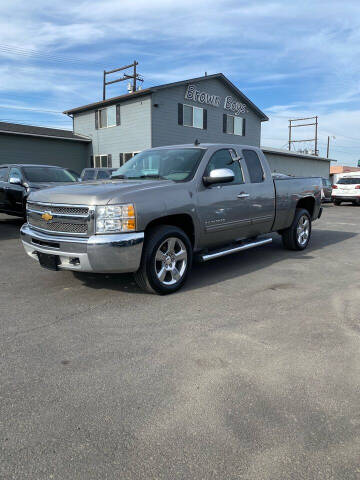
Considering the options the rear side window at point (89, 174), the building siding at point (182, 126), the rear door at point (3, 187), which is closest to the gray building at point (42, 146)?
the building siding at point (182, 126)

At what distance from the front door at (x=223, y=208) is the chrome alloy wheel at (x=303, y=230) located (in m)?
1.91

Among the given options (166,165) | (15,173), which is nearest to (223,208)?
(166,165)

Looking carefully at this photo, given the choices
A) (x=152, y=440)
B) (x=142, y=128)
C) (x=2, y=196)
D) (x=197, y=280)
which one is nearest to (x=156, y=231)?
(x=197, y=280)

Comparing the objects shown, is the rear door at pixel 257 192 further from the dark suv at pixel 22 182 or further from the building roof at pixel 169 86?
the building roof at pixel 169 86

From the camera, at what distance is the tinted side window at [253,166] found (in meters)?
6.38

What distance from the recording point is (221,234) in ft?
18.7

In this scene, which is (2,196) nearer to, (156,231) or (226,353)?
(156,231)

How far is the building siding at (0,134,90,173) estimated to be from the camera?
2191cm

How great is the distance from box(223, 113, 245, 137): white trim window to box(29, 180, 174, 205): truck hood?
23026mm

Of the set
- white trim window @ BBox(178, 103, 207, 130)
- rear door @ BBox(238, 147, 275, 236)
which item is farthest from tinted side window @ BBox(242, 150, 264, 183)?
white trim window @ BBox(178, 103, 207, 130)

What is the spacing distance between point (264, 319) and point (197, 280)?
5.21ft

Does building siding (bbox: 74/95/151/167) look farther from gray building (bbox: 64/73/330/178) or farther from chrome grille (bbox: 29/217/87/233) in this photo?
chrome grille (bbox: 29/217/87/233)

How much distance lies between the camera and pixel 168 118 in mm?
23141

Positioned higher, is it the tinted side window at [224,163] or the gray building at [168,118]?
the gray building at [168,118]
